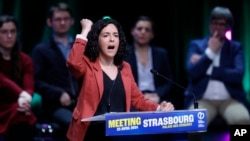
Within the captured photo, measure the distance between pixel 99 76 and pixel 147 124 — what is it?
1.42ft

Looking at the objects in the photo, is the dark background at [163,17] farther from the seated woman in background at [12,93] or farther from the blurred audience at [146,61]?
the seated woman in background at [12,93]

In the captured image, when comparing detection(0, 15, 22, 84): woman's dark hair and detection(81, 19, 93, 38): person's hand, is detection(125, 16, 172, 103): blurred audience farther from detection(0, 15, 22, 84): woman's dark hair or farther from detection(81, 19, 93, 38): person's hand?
detection(81, 19, 93, 38): person's hand

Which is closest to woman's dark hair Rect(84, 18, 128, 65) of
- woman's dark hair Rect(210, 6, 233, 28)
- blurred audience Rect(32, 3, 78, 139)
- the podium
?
the podium

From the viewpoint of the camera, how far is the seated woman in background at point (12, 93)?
4.30 m

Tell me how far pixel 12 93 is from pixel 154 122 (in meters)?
1.84

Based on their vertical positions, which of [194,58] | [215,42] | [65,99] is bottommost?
[65,99]

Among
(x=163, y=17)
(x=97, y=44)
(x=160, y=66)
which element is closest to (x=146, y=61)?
(x=160, y=66)

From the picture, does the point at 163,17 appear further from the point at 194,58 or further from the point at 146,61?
the point at 194,58

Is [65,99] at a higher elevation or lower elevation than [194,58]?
lower

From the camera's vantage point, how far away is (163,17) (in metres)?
5.57

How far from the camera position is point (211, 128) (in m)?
5.03

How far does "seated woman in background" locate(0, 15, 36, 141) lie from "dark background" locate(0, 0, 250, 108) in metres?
0.95

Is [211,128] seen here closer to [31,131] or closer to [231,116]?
[231,116]

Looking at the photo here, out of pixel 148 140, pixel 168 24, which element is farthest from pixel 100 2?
pixel 148 140
